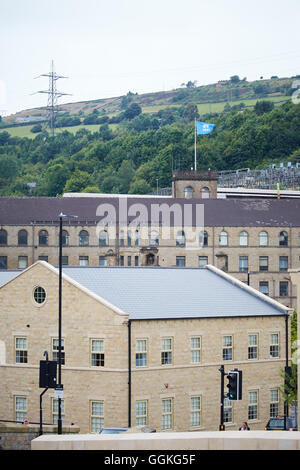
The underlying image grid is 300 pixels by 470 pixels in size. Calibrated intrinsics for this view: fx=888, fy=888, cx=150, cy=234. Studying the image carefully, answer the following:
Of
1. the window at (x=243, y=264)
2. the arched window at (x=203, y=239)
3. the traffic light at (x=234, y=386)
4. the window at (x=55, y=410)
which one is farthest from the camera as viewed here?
the window at (x=243, y=264)

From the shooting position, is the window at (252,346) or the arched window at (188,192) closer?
the window at (252,346)

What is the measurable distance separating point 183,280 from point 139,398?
382 inches

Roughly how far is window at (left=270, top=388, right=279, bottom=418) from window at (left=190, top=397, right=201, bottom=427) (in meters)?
5.05

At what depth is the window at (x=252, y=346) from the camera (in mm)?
49469

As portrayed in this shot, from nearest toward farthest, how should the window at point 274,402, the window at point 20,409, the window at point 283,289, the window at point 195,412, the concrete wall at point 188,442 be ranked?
the concrete wall at point 188,442 → the window at point 195,412 → the window at point 20,409 → the window at point 274,402 → the window at point 283,289

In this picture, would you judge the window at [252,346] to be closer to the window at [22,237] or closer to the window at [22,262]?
the window at [22,262]

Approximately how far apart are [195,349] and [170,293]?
3789mm

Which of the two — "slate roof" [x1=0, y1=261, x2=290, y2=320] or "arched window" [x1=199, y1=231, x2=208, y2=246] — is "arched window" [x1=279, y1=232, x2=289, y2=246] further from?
"slate roof" [x1=0, y1=261, x2=290, y2=320]

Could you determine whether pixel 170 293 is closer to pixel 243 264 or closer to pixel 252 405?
pixel 252 405

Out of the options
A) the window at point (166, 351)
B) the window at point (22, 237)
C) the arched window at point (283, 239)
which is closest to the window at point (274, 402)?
the window at point (166, 351)

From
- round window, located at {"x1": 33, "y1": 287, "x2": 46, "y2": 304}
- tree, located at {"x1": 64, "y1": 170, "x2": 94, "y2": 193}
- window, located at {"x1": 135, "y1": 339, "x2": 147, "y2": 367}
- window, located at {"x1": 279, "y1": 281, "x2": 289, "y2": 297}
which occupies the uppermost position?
tree, located at {"x1": 64, "y1": 170, "x2": 94, "y2": 193}

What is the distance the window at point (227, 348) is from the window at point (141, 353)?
204 inches

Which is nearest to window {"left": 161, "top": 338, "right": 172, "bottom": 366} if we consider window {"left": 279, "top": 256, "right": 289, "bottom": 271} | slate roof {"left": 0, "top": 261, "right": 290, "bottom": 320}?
slate roof {"left": 0, "top": 261, "right": 290, "bottom": 320}

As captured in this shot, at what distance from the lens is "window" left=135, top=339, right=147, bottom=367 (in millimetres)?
45188
